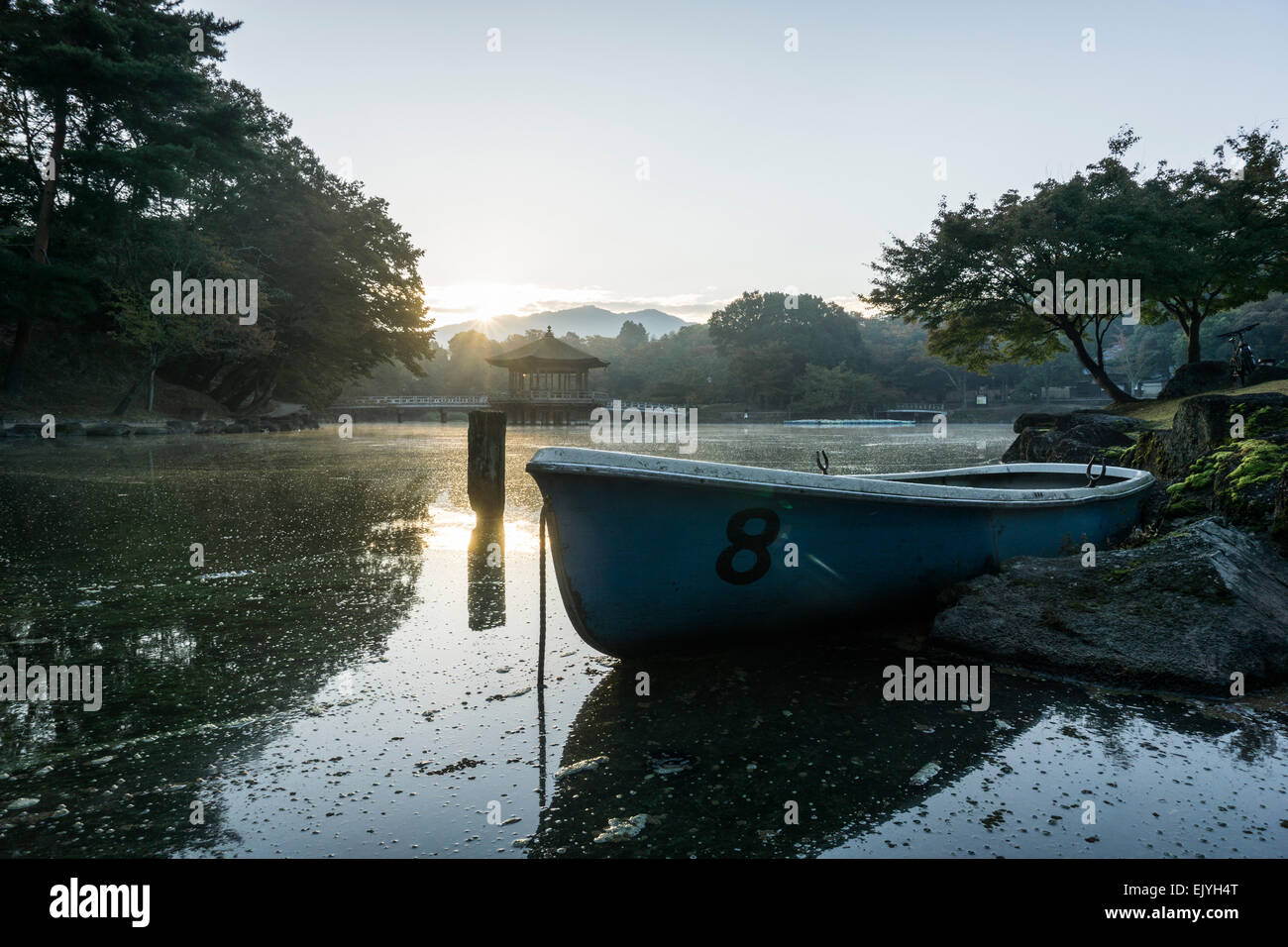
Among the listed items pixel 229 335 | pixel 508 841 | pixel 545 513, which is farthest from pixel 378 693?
pixel 229 335

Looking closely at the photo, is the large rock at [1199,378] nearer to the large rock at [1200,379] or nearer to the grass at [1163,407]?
the large rock at [1200,379]

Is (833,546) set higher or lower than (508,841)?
higher

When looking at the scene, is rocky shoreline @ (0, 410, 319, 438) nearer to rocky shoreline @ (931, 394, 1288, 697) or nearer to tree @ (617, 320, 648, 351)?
rocky shoreline @ (931, 394, 1288, 697)

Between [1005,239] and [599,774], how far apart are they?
802 inches

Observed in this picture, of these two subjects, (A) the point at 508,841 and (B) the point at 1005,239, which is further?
(B) the point at 1005,239

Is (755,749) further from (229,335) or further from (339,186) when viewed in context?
(339,186)

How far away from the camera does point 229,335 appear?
2558cm

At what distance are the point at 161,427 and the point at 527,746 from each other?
25013mm

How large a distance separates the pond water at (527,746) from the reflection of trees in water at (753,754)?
1cm

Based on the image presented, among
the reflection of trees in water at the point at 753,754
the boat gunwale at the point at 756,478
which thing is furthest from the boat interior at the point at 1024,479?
the reflection of trees in water at the point at 753,754

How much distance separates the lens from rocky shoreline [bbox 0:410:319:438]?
18.8 meters

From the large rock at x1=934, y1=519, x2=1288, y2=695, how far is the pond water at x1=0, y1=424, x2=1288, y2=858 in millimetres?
144

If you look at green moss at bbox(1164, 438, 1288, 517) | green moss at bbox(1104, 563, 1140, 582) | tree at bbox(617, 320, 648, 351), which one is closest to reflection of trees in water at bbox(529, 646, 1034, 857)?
green moss at bbox(1104, 563, 1140, 582)
